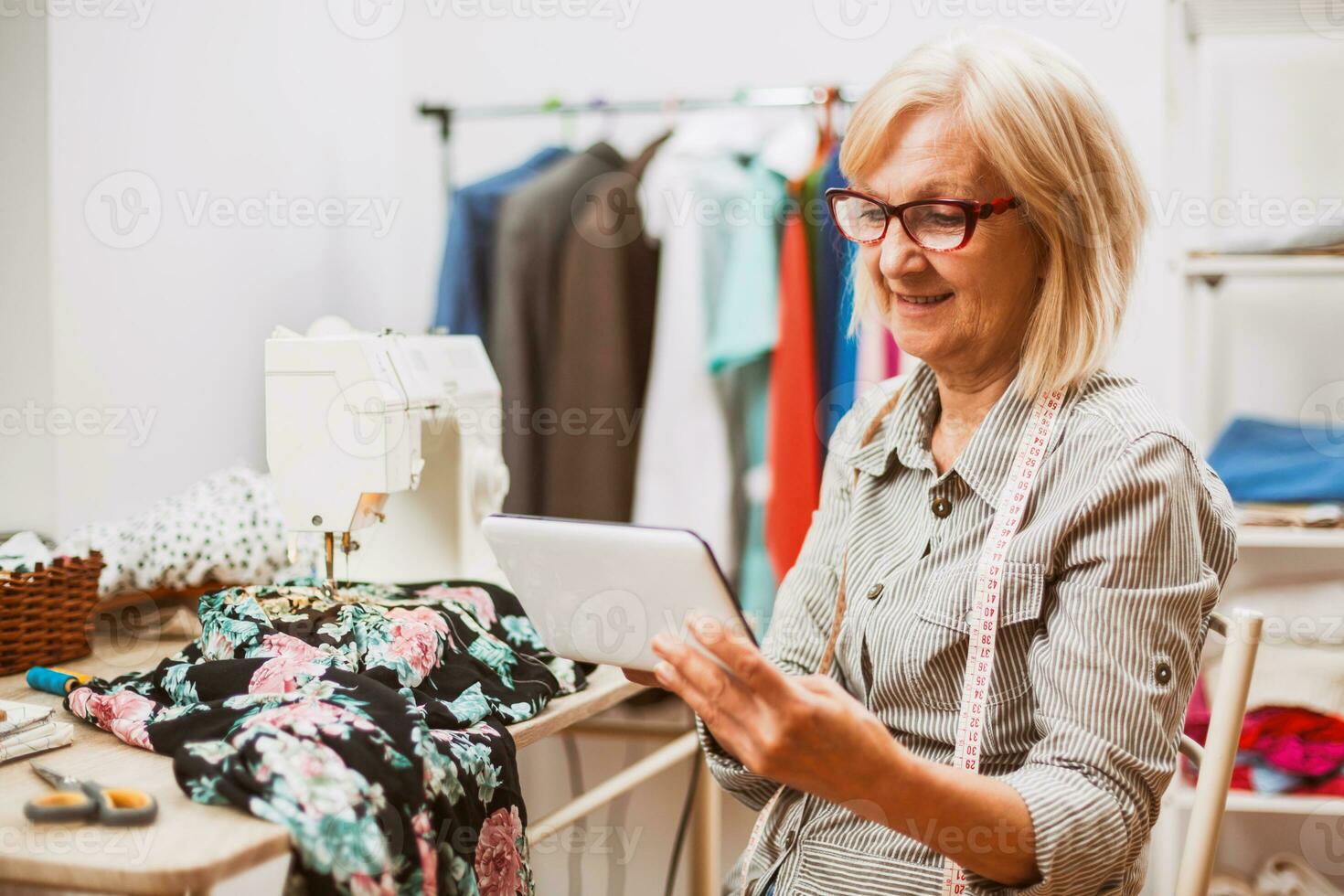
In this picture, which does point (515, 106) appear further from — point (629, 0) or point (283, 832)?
point (283, 832)

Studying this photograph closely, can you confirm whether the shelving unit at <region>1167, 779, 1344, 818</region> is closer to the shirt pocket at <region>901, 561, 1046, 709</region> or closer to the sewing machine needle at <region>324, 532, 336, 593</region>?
the shirt pocket at <region>901, 561, 1046, 709</region>

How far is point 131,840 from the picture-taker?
845 millimetres

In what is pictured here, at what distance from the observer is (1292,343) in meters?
2.31

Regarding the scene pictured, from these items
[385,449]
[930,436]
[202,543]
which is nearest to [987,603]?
[930,436]

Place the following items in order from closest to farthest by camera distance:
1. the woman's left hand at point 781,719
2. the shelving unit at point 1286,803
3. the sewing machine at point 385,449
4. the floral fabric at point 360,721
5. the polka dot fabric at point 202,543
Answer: the woman's left hand at point 781,719
the floral fabric at point 360,721
the sewing machine at point 385,449
the polka dot fabric at point 202,543
the shelving unit at point 1286,803

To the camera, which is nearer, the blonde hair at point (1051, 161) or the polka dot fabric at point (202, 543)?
the blonde hair at point (1051, 161)

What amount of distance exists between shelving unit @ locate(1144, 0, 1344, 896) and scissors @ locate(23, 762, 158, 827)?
1665 mm

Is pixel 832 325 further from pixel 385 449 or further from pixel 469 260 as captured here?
pixel 385 449

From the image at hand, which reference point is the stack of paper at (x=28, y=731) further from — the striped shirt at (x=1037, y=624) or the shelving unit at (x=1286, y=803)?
the shelving unit at (x=1286, y=803)

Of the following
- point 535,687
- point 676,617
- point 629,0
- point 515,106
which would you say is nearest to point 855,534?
point 676,617

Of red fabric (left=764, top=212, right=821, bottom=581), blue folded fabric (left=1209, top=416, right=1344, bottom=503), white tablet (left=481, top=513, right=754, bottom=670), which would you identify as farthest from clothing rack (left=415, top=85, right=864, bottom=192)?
white tablet (left=481, top=513, right=754, bottom=670)

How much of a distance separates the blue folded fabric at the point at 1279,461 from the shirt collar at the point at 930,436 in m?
1.08

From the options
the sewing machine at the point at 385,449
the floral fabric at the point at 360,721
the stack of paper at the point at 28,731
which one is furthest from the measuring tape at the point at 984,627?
the stack of paper at the point at 28,731

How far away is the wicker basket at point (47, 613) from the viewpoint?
131cm
